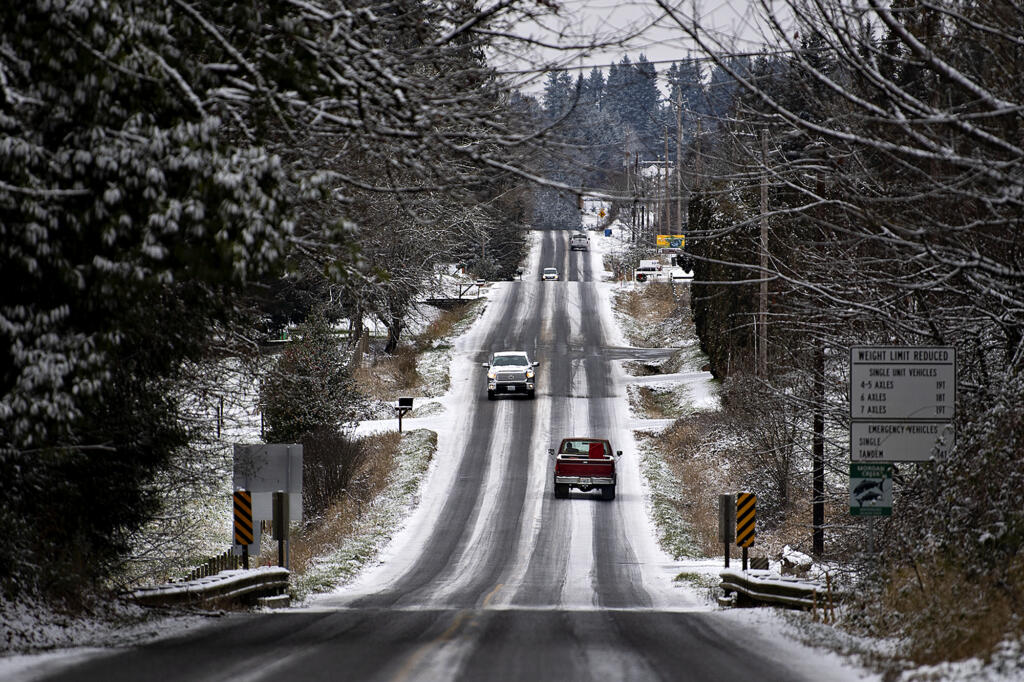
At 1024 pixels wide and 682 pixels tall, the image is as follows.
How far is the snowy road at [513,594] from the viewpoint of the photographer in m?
9.04

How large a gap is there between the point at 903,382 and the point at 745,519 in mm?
9615

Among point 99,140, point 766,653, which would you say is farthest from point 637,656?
point 99,140

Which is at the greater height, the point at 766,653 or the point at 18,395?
the point at 18,395

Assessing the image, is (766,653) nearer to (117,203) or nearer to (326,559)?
(117,203)

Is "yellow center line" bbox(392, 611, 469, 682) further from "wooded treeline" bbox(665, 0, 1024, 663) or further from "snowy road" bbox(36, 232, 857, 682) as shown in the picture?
"wooded treeline" bbox(665, 0, 1024, 663)

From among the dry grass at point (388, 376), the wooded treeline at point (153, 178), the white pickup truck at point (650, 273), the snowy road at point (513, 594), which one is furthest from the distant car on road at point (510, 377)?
the wooded treeline at point (153, 178)

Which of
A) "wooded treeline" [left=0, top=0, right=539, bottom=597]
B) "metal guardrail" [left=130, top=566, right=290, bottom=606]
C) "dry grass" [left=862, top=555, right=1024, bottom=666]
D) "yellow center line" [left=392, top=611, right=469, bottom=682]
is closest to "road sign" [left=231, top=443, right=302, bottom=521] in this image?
"metal guardrail" [left=130, top=566, right=290, bottom=606]

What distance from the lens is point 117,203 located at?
864 cm

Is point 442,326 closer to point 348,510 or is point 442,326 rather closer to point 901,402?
point 348,510

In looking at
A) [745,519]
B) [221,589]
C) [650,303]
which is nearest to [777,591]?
[745,519]

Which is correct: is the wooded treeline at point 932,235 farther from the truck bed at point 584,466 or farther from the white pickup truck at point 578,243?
the white pickup truck at point 578,243

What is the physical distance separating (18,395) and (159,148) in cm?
216

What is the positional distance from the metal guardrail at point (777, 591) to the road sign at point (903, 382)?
84.6 inches

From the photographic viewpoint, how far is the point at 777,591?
49.4 ft
